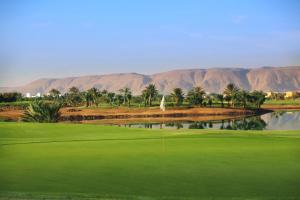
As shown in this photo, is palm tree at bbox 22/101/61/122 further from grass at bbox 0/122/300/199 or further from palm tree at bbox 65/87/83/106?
palm tree at bbox 65/87/83/106

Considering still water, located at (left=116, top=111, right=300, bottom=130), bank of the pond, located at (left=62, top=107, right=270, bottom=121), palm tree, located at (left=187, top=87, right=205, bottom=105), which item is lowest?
still water, located at (left=116, top=111, right=300, bottom=130)

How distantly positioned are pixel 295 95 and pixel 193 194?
122924mm

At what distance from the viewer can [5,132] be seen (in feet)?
72.3

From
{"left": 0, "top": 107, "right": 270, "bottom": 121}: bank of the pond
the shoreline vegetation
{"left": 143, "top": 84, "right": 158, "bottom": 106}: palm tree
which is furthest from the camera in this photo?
{"left": 143, "top": 84, "right": 158, "bottom": 106}: palm tree

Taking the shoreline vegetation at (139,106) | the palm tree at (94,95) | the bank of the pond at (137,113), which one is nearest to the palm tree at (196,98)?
the shoreline vegetation at (139,106)

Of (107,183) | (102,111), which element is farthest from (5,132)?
(102,111)

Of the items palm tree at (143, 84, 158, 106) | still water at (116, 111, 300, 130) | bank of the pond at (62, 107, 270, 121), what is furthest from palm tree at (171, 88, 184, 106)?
still water at (116, 111, 300, 130)

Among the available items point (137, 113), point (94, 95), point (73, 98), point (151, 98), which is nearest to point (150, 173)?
point (137, 113)

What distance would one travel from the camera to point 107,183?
788 centimetres

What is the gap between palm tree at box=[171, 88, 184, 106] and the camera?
266 feet

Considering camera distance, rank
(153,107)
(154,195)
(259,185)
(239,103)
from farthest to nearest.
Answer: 1. (239,103)
2. (153,107)
3. (259,185)
4. (154,195)

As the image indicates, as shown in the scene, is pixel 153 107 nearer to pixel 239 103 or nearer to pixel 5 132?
pixel 239 103

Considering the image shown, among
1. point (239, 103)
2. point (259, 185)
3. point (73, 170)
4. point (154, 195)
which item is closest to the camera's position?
point (154, 195)

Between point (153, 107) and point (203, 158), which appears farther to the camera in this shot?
point (153, 107)
